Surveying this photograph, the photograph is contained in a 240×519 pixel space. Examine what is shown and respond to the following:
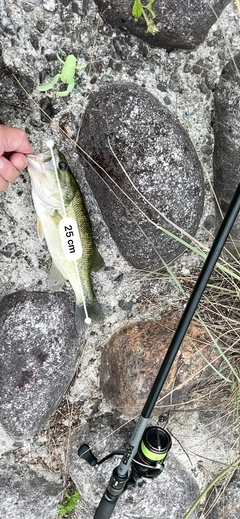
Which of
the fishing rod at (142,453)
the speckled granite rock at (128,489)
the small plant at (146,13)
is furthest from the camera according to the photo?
the speckled granite rock at (128,489)

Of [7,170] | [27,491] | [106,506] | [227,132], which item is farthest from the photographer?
[27,491]

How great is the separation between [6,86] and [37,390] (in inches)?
45.0

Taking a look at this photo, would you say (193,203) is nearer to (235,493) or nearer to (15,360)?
(15,360)

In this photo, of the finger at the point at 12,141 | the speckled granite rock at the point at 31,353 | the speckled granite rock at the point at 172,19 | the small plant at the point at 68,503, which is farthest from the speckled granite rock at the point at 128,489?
the speckled granite rock at the point at 172,19

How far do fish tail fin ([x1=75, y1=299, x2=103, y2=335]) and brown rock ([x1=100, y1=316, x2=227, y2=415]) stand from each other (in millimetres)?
→ 167

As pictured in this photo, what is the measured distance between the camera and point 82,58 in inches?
74.0

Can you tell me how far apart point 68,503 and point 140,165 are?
149cm

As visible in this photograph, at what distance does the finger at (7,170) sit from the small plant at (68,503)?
141 centimetres

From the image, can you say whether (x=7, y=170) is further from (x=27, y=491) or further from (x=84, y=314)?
(x=27, y=491)

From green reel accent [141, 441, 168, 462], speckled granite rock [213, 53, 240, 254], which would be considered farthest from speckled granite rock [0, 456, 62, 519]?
speckled granite rock [213, 53, 240, 254]

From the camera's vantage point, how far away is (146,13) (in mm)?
1781

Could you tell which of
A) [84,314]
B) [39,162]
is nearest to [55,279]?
[84,314]

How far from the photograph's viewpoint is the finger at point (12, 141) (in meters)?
1.62

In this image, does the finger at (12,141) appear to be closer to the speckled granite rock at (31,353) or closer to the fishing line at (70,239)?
the fishing line at (70,239)
